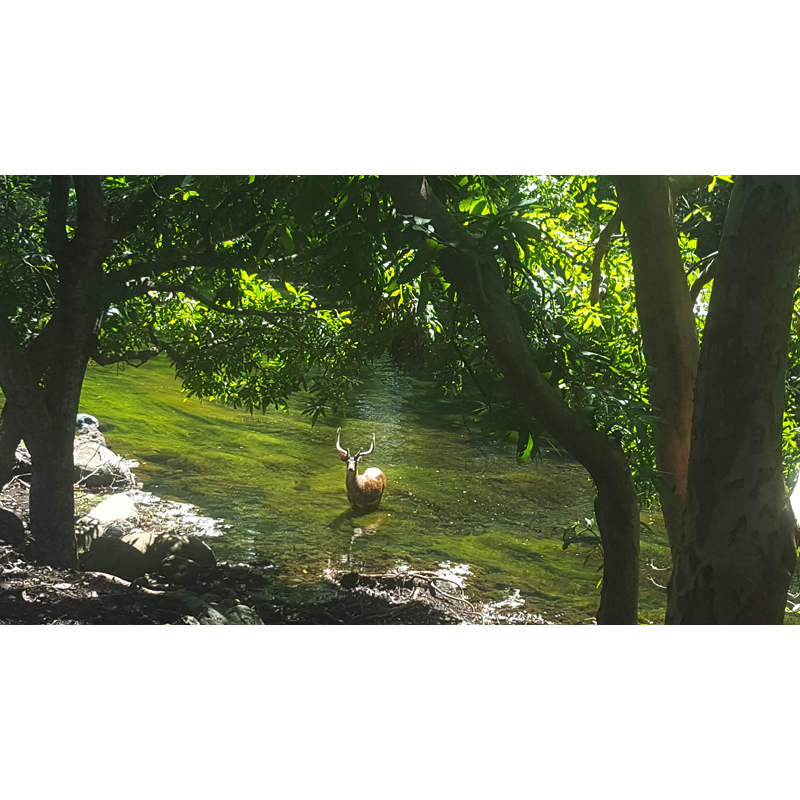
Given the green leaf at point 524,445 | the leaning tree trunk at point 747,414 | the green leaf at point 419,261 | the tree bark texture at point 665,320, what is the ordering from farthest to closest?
the tree bark texture at point 665,320
the green leaf at point 524,445
the leaning tree trunk at point 747,414
the green leaf at point 419,261

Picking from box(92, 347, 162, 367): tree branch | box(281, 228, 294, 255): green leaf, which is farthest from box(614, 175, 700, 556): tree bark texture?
box(92, 347, 162, 367): tree branch

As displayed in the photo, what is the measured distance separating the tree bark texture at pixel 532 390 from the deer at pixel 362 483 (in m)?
0.63

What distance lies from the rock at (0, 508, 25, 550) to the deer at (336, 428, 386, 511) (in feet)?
4.07

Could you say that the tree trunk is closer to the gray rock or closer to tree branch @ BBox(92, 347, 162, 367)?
the gray rock

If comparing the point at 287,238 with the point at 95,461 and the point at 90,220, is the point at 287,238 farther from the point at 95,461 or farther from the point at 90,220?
the point at 95,461

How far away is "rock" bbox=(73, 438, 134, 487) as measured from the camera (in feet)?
10.1

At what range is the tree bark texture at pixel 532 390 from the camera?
103 inches

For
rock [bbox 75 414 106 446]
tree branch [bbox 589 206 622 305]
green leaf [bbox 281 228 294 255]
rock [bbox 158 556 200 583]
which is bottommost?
rock [bbox 158 556 200 583]

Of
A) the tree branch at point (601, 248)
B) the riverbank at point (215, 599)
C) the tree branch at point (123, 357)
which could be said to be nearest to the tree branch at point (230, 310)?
the tree branch at point (123, 357)

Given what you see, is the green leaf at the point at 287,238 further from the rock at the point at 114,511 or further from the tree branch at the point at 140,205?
Answer: the rock at the point at 114,511
